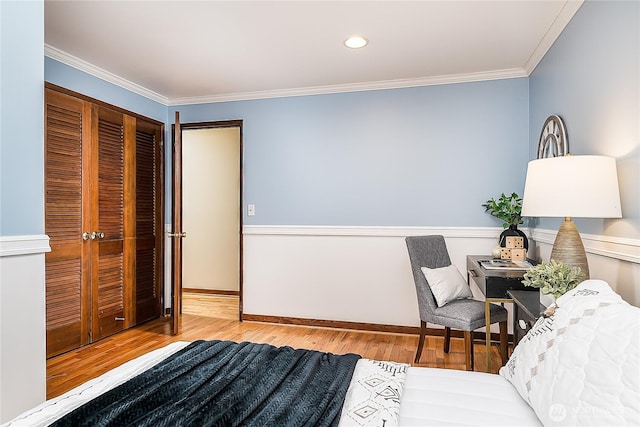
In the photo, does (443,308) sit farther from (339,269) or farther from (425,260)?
(339,269)

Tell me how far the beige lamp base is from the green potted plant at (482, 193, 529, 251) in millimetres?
1371

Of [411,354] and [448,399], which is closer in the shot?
[448,399]

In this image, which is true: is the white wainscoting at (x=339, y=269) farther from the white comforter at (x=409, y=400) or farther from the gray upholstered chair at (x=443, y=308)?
the white comforter at (x=409, y=400)

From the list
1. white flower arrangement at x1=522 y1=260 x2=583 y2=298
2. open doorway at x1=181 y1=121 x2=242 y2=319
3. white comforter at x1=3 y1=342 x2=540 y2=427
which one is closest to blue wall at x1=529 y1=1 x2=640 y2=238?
white flower arrangement at x1=522 y1=260 x2=583 y2=298

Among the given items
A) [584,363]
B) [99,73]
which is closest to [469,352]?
[584,363]

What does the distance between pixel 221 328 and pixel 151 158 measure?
1.97 m

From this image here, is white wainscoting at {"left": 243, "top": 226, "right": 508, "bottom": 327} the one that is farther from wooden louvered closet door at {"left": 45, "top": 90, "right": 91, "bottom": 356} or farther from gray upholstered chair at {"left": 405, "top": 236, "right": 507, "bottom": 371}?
wooden louvered closet door at {"left": 45, "top": 90, "right": 91, "bottom": 356}

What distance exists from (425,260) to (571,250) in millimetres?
1409

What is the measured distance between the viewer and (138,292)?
4211mm

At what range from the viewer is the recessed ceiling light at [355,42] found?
9.85 feet

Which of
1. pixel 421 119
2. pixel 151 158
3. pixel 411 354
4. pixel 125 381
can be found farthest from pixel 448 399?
pixel 151 158

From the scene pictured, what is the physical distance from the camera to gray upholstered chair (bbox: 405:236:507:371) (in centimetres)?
285

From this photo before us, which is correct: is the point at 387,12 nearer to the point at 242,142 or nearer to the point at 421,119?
the point at 421,119

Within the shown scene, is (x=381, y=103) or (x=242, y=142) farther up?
(x=381, y=103)
